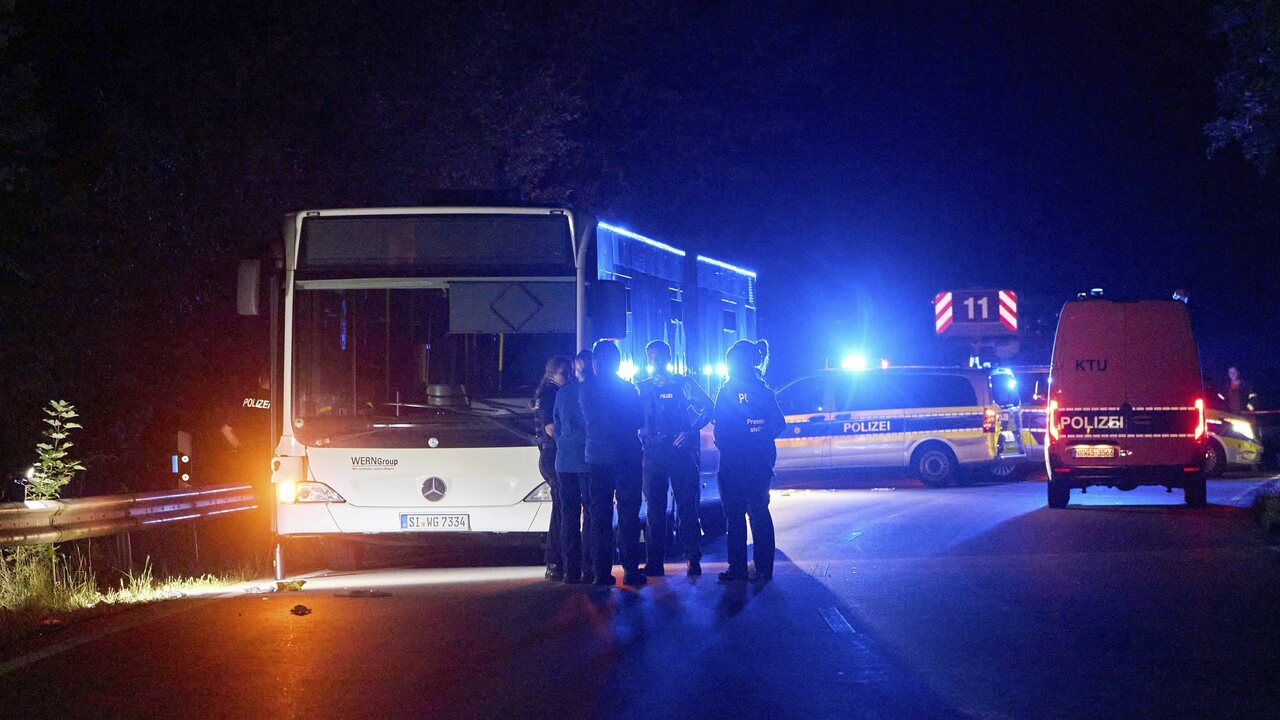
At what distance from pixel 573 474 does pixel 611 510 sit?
43 centimetres

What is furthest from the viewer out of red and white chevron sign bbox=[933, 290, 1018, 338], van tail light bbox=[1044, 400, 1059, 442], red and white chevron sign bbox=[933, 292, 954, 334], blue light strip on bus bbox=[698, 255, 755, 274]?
red and white chevron sign bbox=[933, 290, 1018, 338]

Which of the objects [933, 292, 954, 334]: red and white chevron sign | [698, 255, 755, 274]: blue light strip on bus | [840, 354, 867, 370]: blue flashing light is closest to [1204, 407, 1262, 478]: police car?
[933, 292, 954, 334]: red and white chevron sign

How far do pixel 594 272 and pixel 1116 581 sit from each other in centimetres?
493

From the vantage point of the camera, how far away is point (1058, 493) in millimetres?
20688

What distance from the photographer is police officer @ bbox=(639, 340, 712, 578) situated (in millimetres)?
13875

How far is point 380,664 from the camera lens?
31.2 feet

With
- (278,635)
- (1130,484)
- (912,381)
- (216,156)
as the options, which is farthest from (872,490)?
(278,635)

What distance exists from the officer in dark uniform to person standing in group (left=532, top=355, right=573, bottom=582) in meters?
8.59

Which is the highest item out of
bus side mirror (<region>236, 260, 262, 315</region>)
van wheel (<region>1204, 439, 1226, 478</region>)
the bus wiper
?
bus side mirror (<region>236, 260, 262, 315</region>)

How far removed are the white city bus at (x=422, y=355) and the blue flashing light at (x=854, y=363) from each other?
517 inches

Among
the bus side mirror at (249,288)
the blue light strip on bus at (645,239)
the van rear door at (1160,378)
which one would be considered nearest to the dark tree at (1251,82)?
the van rear door at (1160,378)

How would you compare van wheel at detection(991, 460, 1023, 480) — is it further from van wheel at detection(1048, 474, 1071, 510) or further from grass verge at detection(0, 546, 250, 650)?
grass verge at detection(0, 546, 250, 650)

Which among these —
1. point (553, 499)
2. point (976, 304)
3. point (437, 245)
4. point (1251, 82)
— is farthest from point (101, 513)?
point (976, 304)

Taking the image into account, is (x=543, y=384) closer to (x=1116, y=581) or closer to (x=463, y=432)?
(x=463, y=432)
